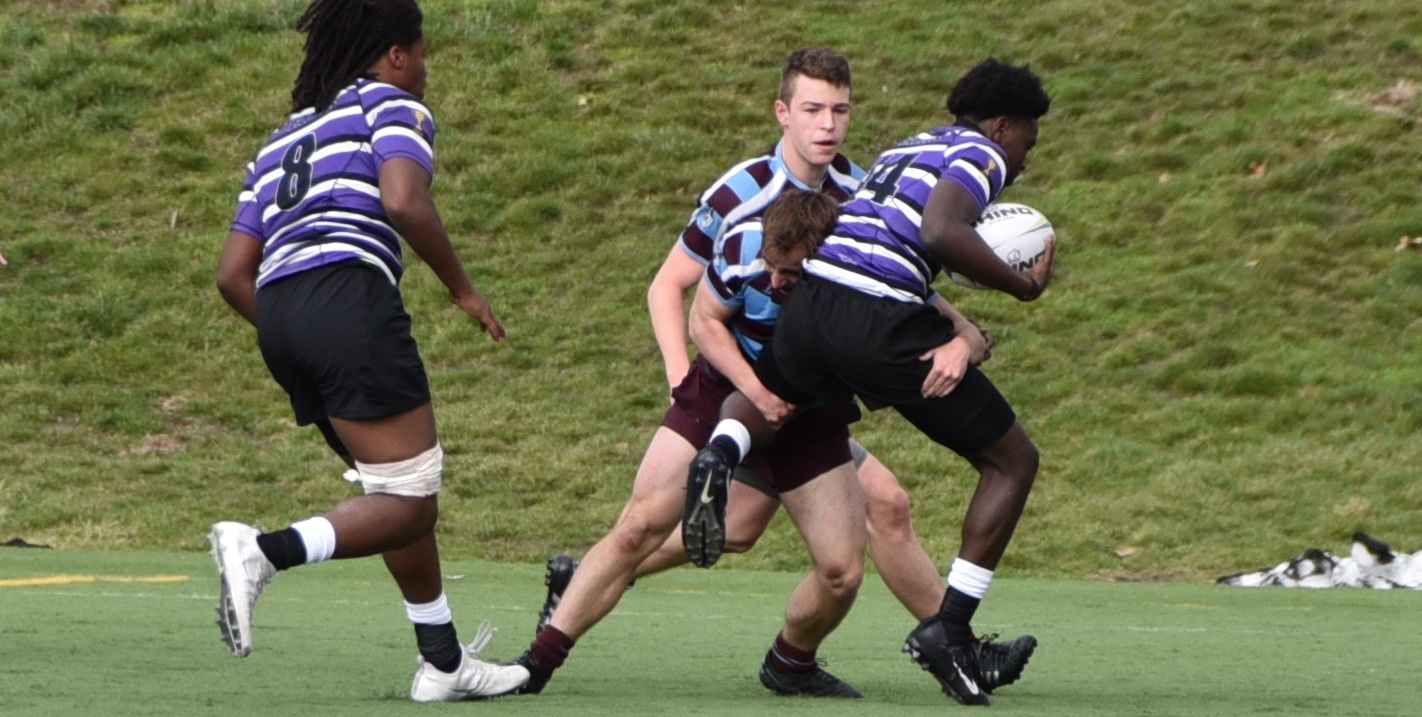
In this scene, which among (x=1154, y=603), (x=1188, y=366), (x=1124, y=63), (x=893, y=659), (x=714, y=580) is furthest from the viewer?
(x=1124, y=63)

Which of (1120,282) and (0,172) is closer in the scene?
(1120,282)

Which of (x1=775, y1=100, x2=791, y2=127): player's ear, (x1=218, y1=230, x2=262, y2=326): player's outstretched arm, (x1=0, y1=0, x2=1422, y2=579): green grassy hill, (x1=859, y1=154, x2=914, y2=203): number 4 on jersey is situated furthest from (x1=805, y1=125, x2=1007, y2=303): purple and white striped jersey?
(x1=0, y1=0, x2=1422, y2=579): green grassy hill

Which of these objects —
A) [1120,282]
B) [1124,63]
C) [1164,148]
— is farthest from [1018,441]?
[1124,63]

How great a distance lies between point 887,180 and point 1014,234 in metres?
0.43

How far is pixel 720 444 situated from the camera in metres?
5.30

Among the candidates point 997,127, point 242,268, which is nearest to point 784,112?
point 997,127

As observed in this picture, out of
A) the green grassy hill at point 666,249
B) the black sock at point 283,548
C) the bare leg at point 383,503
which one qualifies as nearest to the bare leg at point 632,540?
the bare leg at point 383,503

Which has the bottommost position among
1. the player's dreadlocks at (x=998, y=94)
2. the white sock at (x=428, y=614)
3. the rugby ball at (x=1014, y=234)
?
the white sock at (x=428, y=614)

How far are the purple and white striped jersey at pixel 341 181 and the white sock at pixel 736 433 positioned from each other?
38.6 inches

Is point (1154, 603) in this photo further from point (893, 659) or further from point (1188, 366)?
point (1188, 366)

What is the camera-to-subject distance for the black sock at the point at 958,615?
5375 mm

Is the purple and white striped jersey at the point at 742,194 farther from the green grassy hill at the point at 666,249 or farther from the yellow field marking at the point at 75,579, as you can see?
the green grassy hill at the point at 666,249

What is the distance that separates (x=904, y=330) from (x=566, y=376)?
10.3 m

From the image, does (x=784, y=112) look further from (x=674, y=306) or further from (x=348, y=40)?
(x=348, y=40)
